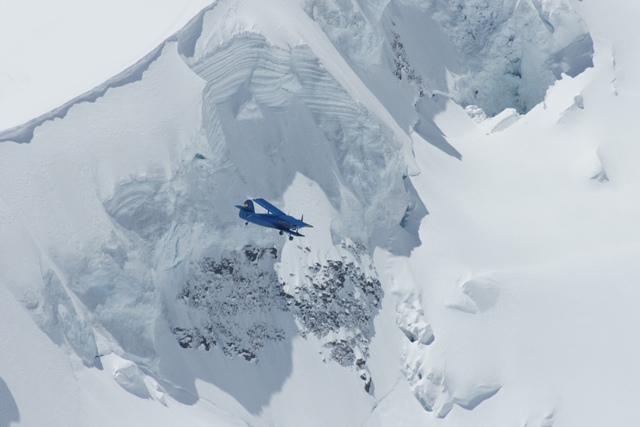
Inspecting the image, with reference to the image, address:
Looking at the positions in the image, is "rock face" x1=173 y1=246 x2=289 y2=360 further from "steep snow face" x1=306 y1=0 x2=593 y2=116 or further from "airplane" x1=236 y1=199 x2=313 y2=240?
"steep snow face" x1=306 y1=0 x2=593 y2=116

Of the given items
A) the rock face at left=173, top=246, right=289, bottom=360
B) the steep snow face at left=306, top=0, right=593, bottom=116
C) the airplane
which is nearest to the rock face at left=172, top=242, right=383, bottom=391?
the rock face at left=173, top=246, right=289, bottom=360

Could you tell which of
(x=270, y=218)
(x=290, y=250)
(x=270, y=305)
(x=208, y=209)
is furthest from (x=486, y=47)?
(x=270, y=218)

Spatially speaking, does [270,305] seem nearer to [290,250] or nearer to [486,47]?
[290,250]

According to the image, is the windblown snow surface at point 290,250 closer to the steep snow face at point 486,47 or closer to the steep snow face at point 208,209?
the steep snow face at point 208,209

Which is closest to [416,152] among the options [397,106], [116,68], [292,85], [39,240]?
[397,106]

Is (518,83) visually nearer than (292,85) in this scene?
No

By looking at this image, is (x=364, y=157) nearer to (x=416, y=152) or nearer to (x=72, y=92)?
(x=416, y=152)
